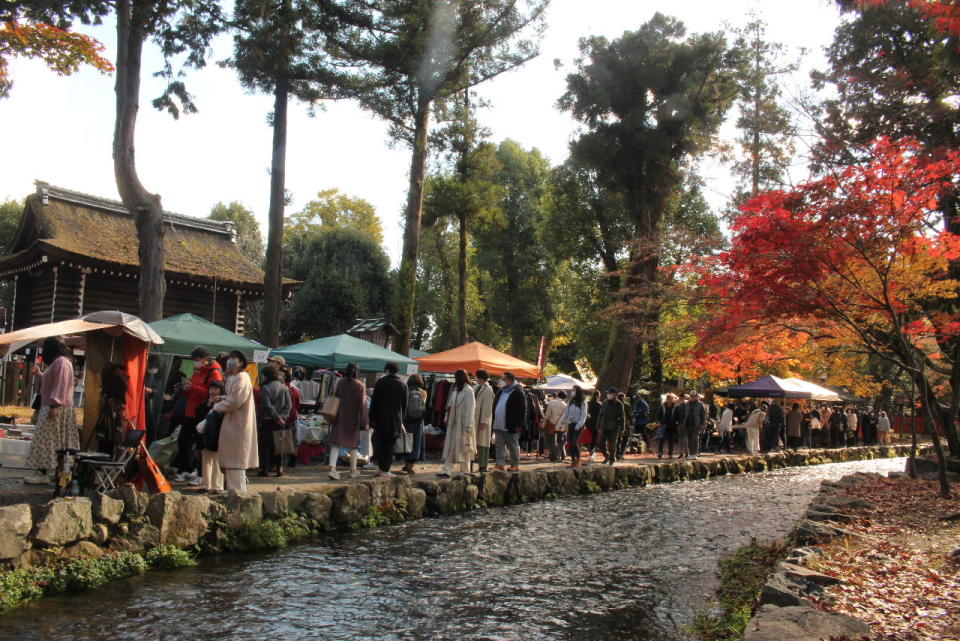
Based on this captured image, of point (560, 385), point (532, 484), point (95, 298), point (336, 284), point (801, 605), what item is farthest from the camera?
point (336, 284)

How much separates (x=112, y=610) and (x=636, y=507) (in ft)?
28.0

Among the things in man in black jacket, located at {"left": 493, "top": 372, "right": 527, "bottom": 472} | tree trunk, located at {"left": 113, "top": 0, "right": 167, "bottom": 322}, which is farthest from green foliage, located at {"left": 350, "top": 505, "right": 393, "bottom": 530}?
tree trunk, located at {"left": 113, "top": 0, "right": 167, "bottom": 322}

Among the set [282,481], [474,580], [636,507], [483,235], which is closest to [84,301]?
[282,481]

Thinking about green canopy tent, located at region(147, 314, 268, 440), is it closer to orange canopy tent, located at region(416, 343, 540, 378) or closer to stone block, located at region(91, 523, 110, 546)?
orange canopy tent, located at region(416, 343, 540, 378)

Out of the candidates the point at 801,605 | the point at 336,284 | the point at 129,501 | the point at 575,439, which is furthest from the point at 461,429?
the point at 336,284

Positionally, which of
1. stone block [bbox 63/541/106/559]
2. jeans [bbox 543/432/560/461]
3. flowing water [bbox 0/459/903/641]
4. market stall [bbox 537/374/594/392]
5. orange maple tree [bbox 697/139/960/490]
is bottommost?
flowing water [bbox 0/459/903/641]

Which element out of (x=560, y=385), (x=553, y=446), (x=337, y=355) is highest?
(x=337, y=355)

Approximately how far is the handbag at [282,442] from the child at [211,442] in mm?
1603

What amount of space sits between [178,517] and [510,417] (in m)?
6.39

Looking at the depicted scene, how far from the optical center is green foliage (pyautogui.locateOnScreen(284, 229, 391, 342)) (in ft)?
117

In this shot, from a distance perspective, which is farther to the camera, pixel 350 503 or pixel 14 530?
pixel 350 503

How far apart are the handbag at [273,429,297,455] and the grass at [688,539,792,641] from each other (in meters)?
6.32

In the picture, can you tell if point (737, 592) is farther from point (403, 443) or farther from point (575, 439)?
point (575, 439)

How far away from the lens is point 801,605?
4.88 m
